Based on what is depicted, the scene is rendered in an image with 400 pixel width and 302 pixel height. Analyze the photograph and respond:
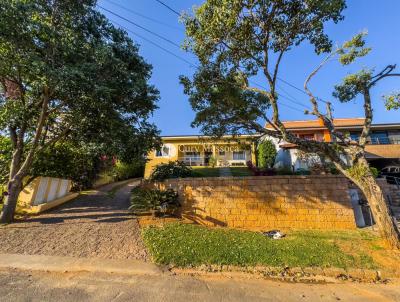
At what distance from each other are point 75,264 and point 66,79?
228 inches

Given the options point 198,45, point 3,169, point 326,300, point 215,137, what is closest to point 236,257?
point 326,300

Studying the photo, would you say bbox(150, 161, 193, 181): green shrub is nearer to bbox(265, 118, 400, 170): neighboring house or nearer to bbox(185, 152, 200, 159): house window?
bbox(265, 118, 400, 170): neighboring house

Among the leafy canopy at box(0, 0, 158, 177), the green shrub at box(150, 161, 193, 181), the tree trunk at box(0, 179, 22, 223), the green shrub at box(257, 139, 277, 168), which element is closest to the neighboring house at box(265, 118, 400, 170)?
the green shrub at box(257, 139, 277, 168)

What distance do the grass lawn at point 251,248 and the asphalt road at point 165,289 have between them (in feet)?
2.31

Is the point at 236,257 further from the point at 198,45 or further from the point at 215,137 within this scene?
the point at 198,45

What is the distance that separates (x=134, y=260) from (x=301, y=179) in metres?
7.21

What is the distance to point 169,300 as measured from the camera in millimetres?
4285

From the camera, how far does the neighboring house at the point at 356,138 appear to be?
1897 centimetres

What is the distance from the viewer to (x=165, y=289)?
4.70m

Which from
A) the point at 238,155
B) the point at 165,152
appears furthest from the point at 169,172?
the point at 238,155

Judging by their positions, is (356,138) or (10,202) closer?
(10,202)

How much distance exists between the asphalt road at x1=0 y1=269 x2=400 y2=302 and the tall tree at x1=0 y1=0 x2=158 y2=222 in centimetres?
534

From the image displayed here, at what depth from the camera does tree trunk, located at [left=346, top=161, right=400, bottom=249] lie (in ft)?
22.0

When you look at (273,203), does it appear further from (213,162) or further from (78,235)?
(213,162)
